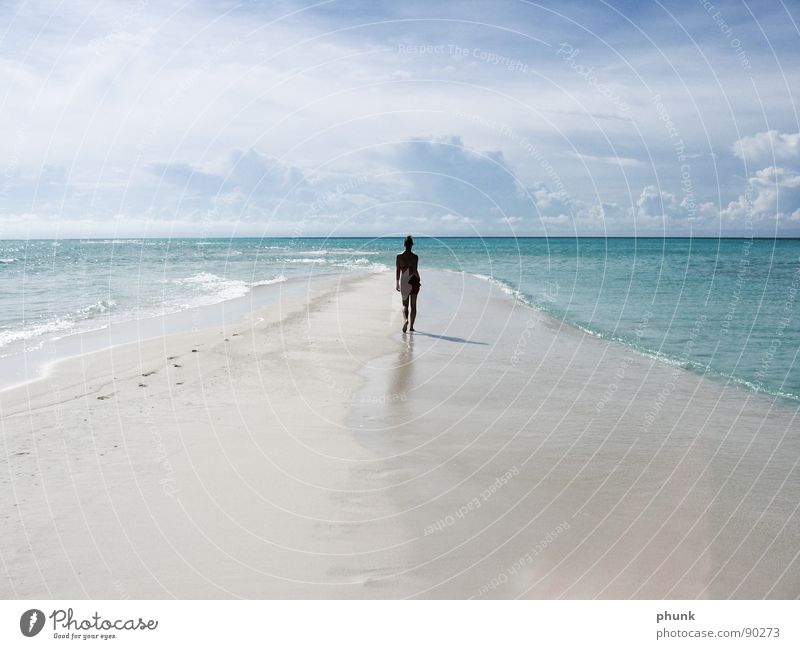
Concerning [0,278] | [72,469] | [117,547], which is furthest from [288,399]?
A: [0,278]

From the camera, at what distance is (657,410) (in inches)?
412

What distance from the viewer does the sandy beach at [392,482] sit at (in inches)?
206
